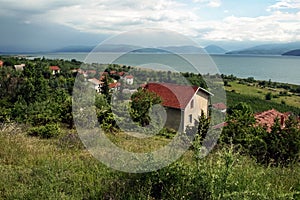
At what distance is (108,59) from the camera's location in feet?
18.5

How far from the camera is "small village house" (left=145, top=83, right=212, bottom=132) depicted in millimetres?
12008

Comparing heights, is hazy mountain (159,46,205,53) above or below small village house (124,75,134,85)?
above

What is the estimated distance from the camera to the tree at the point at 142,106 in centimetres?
823

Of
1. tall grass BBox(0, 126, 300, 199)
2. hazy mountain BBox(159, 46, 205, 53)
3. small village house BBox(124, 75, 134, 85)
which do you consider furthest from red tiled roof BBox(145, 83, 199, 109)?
tall grass BBox(0, 126, 300, 199)

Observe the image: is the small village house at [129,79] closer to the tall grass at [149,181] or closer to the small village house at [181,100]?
the small village house at [181,100]

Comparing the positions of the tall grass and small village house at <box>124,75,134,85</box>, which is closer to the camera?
the tall grass

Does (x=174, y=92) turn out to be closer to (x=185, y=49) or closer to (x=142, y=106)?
(x=142, y=106)

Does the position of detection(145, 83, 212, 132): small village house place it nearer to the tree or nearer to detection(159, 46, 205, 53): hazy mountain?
the tree

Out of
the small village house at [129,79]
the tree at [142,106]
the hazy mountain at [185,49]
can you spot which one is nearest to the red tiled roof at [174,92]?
the small village house at [129,79]

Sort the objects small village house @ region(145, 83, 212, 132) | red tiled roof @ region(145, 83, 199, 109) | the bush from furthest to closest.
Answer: red tiled roof @ region(145, 83, 199, 109), small village house @ region(145, 83, 212, 132), the bush

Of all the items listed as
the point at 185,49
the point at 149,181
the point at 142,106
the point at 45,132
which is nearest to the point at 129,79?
the point at 142,106

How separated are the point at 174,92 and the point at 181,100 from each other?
58 centimetres

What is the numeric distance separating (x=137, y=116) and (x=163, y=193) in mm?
5705

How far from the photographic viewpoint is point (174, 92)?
47.5 feet
